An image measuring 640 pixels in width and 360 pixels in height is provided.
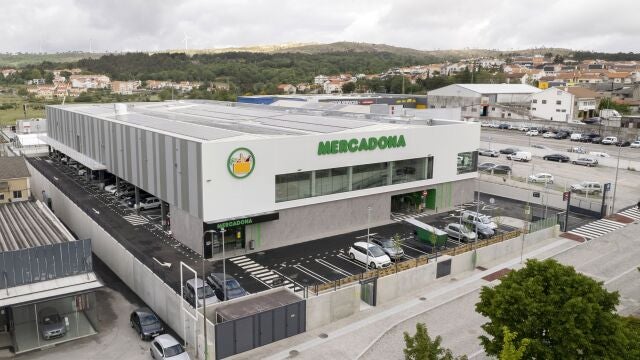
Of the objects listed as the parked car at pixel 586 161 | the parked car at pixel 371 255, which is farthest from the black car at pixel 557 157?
the parked car at pixel 371 255

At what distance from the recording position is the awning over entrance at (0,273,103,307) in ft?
79.9

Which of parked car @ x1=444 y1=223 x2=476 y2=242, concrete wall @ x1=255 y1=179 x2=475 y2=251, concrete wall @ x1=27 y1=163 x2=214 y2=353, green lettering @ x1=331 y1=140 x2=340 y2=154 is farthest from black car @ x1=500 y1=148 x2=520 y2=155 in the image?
concrete wall @ x1=27 y1=163 x2=214 y2=353

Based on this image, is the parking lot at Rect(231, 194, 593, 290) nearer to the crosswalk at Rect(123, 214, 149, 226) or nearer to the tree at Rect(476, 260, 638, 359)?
the crosswalk at Rect(123, 214, 149, 226)

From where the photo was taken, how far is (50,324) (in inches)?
1018

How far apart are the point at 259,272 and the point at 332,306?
763cm

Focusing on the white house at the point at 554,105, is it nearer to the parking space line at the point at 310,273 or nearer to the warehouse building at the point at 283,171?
the warehouse building at the point at 283,171

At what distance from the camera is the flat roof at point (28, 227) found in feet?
94.9

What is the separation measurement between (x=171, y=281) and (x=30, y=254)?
857cm

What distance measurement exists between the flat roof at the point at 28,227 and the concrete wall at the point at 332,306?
14670 millimetres

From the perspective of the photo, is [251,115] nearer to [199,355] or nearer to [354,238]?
[354,238]

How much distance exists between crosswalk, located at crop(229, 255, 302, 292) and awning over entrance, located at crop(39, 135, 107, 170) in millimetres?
24058

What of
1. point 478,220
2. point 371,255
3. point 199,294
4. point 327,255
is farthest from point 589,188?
point 199,294

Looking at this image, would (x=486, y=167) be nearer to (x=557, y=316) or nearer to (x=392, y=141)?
(x=392, y=141)

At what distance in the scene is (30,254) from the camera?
25.4 m
